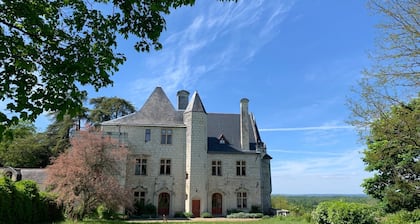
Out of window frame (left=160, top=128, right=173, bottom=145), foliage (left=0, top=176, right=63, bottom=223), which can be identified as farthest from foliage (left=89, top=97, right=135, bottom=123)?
foliage (left=0, top=176, right=63, bottom=223)

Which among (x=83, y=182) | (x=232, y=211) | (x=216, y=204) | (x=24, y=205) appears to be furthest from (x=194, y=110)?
(x=24, y=205)

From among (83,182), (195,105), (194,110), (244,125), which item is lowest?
(83,182)

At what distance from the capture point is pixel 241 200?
27.0 metres

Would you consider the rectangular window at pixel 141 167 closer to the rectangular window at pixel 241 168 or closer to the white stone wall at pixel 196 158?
the white stone wall at pixel 196 158

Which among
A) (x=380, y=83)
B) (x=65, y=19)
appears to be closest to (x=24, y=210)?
(x=65, y=19)

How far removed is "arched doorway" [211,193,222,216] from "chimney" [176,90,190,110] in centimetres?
830

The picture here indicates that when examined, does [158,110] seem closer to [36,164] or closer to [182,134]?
[182,134]

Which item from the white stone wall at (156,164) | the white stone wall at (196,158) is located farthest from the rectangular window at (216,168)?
the white stone wall at (156,164)

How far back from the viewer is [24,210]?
15.3m

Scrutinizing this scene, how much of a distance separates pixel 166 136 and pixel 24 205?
12699 millimetres

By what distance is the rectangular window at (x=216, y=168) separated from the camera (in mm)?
27234

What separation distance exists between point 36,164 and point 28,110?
1327 inches

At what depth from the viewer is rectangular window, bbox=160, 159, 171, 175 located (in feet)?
86.0

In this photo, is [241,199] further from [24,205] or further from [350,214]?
[24,205]
